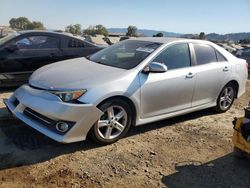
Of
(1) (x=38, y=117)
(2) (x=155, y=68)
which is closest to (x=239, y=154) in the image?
(2) (x=155, y=68)

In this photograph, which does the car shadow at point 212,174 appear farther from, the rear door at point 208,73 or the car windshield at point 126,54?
the car windshield at point 126,54

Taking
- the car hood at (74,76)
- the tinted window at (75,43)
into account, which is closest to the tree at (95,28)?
the tinted window at (75,43)

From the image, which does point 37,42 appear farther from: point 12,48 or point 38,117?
point 38,117

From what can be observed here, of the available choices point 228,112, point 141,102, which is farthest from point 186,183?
point 228,112

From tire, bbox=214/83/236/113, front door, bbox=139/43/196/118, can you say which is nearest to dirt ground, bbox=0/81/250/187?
front door, bbox=139/43/196/118

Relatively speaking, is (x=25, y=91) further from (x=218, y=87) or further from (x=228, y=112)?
(x=228, y=112)

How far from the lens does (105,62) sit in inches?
220

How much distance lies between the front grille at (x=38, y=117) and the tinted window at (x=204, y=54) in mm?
2808

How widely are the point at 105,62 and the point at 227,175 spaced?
2526 millimetres

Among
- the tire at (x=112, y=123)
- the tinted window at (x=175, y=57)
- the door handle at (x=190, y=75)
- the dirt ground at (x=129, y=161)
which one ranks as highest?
the tinted window at (x=175, y=57)

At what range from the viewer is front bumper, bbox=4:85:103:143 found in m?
4.36

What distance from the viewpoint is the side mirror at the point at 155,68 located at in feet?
16.8

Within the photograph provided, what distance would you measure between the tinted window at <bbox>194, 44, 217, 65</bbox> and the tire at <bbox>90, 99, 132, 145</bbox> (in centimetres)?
184

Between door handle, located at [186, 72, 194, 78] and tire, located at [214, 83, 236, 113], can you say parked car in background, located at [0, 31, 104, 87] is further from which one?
tire, located at [214, 83, 236, 113]
